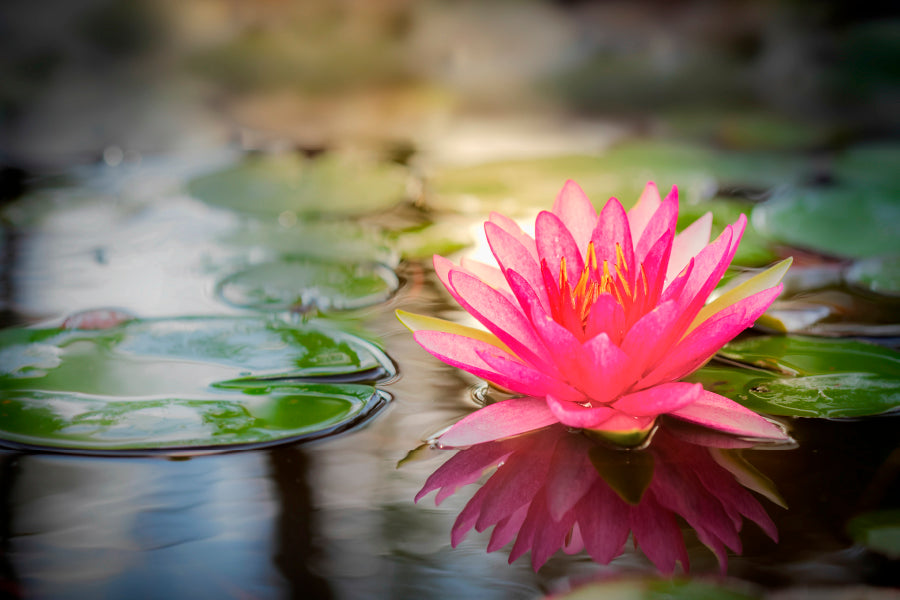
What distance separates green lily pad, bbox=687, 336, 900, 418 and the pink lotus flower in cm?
6

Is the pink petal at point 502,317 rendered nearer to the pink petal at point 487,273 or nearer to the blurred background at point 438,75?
the pink petal at point 487,273

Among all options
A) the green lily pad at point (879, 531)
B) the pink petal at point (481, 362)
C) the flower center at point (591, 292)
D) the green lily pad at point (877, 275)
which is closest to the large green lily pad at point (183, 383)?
the pink petal at point (481, 362)

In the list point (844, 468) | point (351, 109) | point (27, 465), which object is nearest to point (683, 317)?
point (844, 468)

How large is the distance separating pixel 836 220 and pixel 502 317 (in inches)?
32.1

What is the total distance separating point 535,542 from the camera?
0.59m

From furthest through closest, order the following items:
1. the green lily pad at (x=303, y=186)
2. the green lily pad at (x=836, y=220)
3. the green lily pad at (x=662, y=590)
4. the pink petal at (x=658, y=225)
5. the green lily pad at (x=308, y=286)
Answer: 1. the green lily pad at (x=303, y=186)
2. the green lily pad at (x=836, y=220)
3. the green lily pad at (x=308, y=286)
4. the pink petal at (x=658, y=225)
5. the green lily pad at (x=662, y=590)

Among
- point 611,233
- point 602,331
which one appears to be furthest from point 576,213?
point 602,331

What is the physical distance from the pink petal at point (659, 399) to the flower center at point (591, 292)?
0.22ft

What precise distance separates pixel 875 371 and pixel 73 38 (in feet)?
8.01

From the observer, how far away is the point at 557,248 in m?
0.74

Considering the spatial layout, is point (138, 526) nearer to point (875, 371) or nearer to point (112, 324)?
point (112, 324)

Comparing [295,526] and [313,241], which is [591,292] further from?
[313,241]

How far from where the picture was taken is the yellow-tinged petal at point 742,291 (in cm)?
74

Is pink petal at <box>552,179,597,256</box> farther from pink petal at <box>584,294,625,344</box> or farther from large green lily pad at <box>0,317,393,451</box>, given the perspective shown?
large green lily pad at <box>0,317,393,451</box>
